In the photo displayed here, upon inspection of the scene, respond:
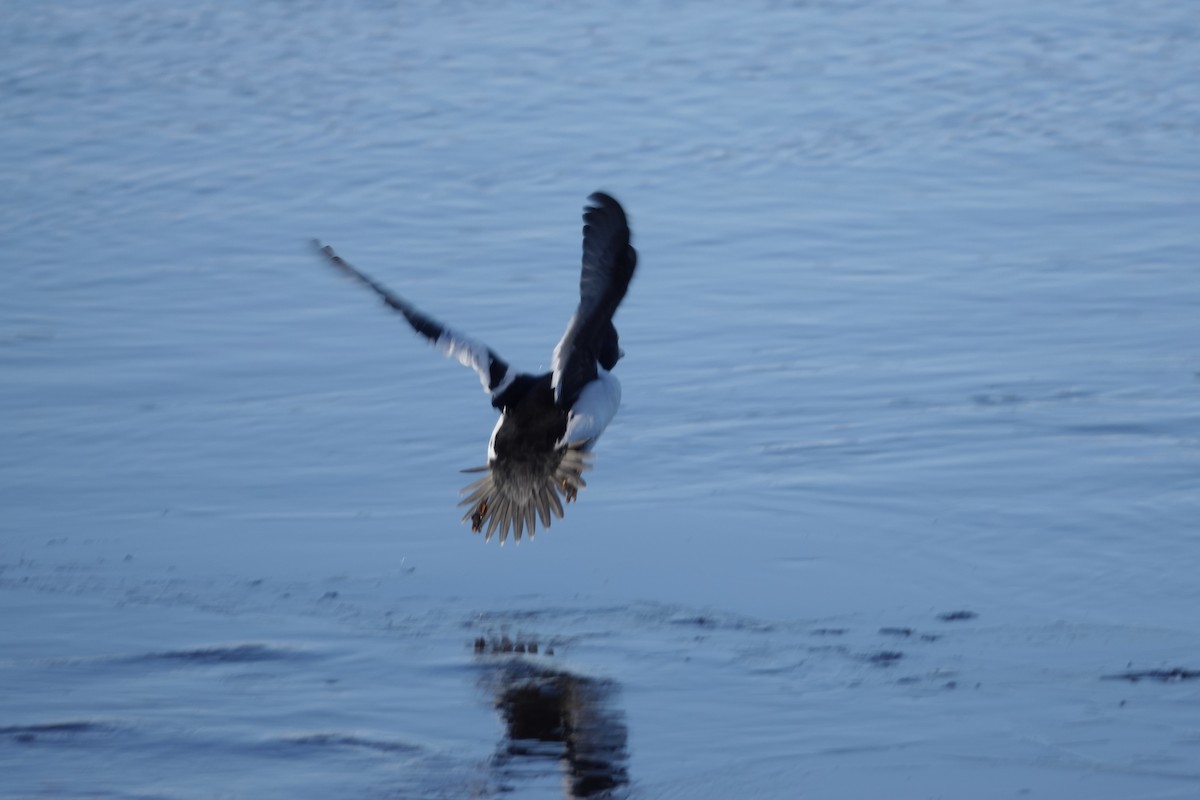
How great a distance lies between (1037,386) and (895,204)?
2.98 meters

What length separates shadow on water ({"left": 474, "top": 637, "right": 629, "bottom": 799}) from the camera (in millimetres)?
5156

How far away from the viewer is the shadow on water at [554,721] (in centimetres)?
516

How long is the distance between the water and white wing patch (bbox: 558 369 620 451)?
56 cm

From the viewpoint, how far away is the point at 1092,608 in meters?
6.10

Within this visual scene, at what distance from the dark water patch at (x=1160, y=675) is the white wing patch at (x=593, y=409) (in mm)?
1696

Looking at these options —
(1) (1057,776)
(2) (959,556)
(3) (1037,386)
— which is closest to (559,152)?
(3) (1037,386)

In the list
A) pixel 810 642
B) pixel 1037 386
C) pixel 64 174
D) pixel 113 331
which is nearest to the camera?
pixel 810 642

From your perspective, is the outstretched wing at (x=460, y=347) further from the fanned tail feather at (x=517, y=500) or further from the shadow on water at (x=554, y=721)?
the shadow on water at (x=554, y=721)

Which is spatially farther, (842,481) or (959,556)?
(842,481)

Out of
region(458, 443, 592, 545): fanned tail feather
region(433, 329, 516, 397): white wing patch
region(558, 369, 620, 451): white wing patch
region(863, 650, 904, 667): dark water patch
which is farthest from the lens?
region(458, 443, 592, 545): fanned tail feather

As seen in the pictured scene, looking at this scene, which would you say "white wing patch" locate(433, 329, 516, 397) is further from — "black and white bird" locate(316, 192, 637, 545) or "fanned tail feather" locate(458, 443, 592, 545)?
"fanned tail feather" locate(458, 443, 592, 545)

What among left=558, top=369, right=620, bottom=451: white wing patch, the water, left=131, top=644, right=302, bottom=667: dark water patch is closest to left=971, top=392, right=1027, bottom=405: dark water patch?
the water

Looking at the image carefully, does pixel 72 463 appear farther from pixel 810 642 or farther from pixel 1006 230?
pixel 1006 230

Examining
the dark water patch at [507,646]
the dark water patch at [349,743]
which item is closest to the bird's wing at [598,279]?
the dark water patch at [507,646]
